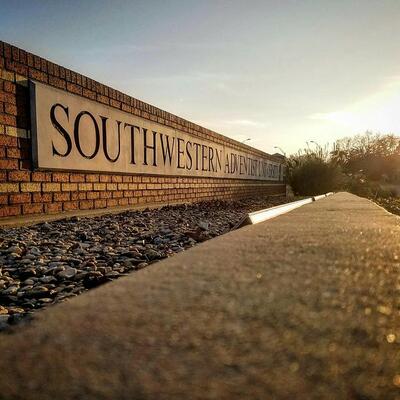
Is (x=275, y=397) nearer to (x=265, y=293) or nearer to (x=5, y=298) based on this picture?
(x=265, y=293)

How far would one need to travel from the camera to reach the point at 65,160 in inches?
188

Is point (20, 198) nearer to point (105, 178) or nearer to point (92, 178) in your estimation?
point (92, 178)

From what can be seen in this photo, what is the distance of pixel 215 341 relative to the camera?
0.96 ft

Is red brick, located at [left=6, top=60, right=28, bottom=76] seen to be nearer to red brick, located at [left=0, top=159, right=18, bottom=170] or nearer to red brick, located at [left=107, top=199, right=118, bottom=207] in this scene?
red brick, located at [left=0, top=159, right=18, bottom=170]

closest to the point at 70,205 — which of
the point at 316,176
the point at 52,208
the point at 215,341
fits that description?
the point at 52,208

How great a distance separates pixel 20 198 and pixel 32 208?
0.72ft

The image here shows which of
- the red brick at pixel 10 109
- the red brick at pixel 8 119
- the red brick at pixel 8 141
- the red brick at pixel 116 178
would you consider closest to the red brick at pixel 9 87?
the red brick at pixel 10 109

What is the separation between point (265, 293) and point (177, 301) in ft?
0.37

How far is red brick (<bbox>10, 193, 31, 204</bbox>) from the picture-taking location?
13.0 ft

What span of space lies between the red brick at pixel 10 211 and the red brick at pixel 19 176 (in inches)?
12.5

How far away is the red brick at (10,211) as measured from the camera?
3859mm

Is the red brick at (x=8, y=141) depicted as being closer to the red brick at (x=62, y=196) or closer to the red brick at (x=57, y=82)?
the red brick at (x=62, y=196)

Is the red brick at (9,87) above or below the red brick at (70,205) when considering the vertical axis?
above

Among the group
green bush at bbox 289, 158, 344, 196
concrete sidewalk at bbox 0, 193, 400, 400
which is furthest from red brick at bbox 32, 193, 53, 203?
green bush at bbox 289, 158, 344, 196
